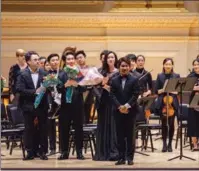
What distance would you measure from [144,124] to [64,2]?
480 cm

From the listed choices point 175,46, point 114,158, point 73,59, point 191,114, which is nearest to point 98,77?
point 73,59

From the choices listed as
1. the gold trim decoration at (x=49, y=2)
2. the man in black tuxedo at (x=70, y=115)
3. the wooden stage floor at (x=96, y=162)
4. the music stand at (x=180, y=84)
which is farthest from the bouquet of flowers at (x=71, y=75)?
the gold trim decoration at (x=49, y=2)

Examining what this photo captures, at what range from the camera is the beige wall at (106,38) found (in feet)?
51.1

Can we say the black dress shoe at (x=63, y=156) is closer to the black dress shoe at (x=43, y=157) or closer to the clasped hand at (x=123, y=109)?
the black dress shoe at (x=43, y=157)

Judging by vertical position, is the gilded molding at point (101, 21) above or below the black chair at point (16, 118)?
above

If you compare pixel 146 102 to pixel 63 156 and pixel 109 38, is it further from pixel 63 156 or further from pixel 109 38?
pixel 109 38

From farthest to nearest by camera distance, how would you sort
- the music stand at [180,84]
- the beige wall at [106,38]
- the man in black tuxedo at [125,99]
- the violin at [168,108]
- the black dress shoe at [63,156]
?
the beige wall at [106,38], the violin at [168,108], the black dress shoe at [63,156], the music stand at [180,84], the man in black tuxedo at [125,99]

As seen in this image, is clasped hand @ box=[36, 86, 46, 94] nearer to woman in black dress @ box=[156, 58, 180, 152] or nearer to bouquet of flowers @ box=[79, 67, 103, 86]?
bouquet of flowers @ box=[79, 67, 103, 86]

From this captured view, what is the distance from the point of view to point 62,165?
33.7 ft

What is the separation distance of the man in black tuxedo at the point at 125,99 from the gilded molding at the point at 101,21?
17.1ft

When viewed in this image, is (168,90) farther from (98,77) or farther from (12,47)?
(12,47)

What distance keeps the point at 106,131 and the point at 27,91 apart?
4.50 feet

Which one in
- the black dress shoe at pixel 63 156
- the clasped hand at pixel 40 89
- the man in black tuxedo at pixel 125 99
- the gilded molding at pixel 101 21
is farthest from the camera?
the gilded molding at pixel 101 21

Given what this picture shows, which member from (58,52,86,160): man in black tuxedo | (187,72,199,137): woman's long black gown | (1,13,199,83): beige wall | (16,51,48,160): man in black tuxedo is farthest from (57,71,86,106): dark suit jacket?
(1,13,199,83): beige wall
